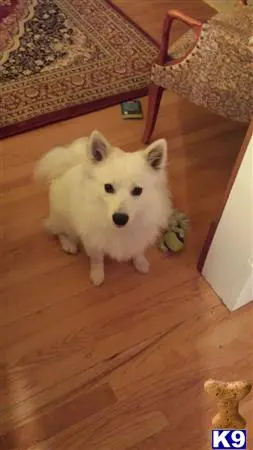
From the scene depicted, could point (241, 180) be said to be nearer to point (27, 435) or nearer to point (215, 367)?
point (215, 367)

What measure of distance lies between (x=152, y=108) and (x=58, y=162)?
0.62m

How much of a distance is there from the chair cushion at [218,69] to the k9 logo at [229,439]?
1132mm

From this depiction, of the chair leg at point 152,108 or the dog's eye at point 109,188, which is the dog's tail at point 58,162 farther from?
the chair leg at point 152,108

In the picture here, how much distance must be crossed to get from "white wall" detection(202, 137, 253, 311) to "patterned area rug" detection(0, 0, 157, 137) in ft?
3.51

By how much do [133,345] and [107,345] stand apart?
0.09 metres

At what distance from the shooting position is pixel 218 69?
1.66 m

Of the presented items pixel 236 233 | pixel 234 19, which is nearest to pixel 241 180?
pixel 236 233

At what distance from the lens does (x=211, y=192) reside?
2008 millimetres

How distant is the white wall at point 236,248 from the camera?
129 centimetres

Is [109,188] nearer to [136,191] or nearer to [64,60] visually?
[136,191]

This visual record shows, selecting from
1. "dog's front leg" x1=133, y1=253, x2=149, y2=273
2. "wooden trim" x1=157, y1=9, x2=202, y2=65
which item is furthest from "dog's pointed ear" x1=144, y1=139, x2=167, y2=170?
"wooden trim" x1=157, y1=9, x2=202, y2=65

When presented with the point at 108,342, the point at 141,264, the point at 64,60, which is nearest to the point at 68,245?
the point at 141,264

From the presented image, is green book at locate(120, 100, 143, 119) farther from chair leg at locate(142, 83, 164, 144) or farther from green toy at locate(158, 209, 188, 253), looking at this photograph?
green toy at locate(158, 209, 188, 253)

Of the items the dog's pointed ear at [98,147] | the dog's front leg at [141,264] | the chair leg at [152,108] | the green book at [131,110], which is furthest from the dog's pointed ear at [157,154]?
the green book at [131,110]
